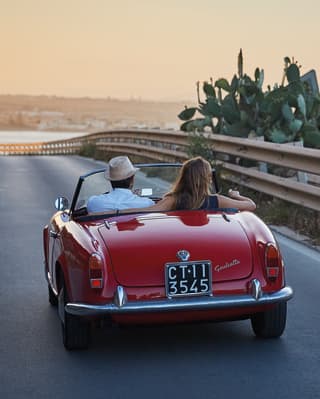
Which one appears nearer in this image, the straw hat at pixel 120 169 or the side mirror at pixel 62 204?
the straw hat at pixel 120 169

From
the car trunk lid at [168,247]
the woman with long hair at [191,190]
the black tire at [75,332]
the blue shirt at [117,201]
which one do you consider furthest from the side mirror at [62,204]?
the black tire at [75,332]

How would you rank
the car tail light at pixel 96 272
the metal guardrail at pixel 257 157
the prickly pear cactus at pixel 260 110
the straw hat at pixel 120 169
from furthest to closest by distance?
the prickly pear cactus at pixel 260 110 → the metal guardrail at pixel 257 157 → the straw hat at pixel 120 169 → the car tail light at pixel 96 272

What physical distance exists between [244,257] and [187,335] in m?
0.87

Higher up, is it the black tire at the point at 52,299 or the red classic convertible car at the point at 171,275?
the red classic convertible car at the point at 171,275

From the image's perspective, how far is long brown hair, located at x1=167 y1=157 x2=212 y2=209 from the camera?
→ 673 cm

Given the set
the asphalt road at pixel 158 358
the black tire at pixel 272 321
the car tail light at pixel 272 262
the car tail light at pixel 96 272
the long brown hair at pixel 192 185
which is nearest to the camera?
the asphalt road at pixel 158 358

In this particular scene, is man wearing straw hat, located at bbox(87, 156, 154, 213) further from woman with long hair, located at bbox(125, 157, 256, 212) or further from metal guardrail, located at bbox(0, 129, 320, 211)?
metal guardrail, located at bbox(0, 129, 320, 211)

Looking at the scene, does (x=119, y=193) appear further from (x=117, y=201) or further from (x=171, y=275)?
(x=171, y=275)

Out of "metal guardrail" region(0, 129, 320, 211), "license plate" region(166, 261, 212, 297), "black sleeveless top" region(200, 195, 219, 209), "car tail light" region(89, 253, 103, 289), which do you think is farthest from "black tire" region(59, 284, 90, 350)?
"metal guardrail" region(0, 129, 320, 211)

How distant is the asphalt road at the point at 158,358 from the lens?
17.5ft

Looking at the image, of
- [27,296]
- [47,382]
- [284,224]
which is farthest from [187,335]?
[284,224]

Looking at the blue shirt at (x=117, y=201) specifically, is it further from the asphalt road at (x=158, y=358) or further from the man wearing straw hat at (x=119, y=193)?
the asphalt road at (x=158, y=358)

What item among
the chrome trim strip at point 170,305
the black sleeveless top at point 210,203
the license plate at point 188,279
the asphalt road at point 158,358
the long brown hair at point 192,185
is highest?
the long brown hair at point 192,185

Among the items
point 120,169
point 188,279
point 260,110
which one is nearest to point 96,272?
point 188,279
